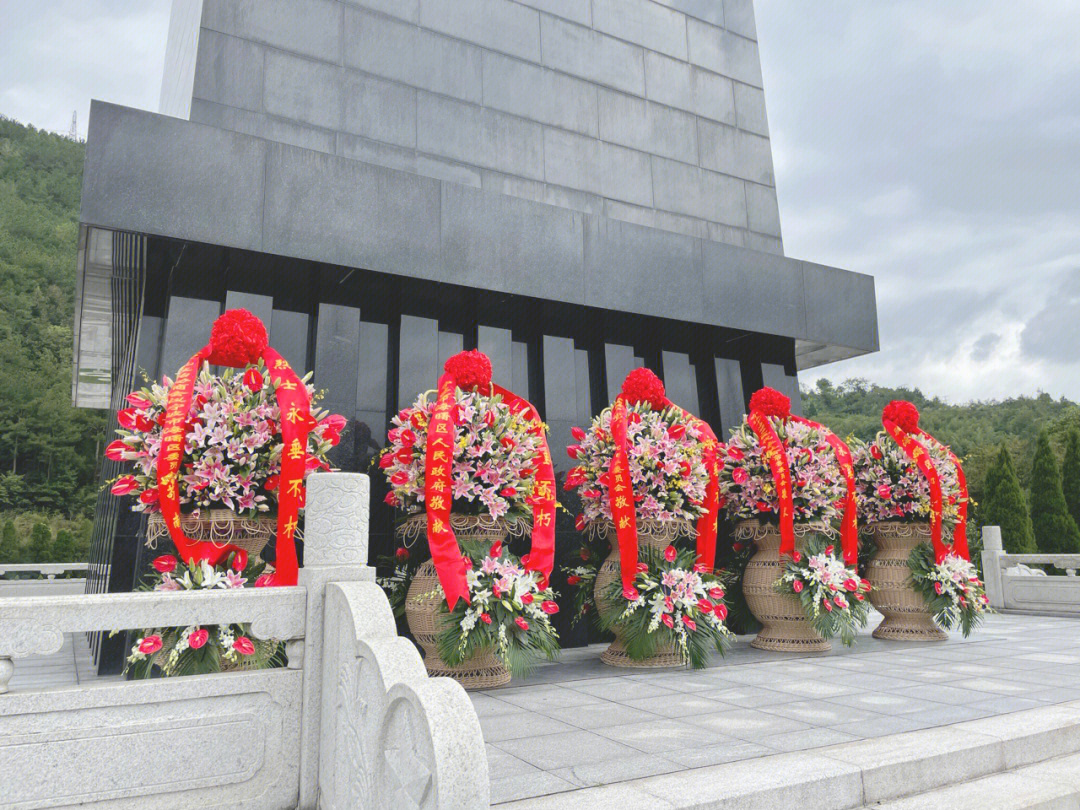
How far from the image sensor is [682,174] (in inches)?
333

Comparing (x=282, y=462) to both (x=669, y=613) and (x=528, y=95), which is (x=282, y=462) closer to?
(x=669, y=613)

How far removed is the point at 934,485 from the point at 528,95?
5299mm

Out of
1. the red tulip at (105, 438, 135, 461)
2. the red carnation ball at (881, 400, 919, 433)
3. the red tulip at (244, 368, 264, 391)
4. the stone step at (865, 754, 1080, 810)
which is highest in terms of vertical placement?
the red carnation ball at (881, 400, 919, 433)

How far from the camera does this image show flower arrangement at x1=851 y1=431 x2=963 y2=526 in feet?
22.5

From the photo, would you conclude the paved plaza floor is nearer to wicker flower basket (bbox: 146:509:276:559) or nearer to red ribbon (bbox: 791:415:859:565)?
red ribbon (bbox: 791:415:859:565)

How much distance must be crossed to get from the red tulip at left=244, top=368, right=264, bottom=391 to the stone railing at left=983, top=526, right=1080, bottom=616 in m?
10.2

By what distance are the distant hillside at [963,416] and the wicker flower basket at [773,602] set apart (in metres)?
31.8

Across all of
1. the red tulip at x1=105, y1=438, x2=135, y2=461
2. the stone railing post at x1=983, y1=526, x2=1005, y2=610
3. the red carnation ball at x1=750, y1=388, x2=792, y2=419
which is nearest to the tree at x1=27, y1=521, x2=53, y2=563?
the red tulip at x1=105, y1=438, x2=135, y2=461

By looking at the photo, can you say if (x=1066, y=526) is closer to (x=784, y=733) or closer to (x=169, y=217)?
(x=784, y=733)

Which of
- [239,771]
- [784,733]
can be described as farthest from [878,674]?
[239,771]

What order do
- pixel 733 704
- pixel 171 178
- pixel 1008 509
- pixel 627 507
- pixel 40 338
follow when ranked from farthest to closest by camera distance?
pixel 40 338
pixel 1008 509
pixel 627 507
pixel 171 178
pixel 733 704

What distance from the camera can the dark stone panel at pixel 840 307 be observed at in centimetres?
819

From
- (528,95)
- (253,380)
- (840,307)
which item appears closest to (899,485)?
(840,307)

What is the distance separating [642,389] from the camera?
6.22 meters
